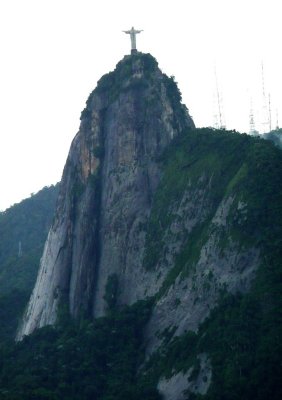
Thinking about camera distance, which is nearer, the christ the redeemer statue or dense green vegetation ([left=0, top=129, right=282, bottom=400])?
dense green vegetation ([left=0, top=129, right=282, bottom=400])

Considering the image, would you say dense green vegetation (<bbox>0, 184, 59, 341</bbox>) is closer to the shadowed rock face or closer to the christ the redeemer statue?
the shadowed rock face

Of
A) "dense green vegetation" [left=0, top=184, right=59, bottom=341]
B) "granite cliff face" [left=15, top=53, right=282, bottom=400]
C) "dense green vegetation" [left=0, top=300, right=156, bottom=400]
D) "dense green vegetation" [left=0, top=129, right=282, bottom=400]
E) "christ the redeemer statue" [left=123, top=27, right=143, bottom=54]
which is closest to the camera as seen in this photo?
"dense green vegetation" [left=0, top=129, right=282, bottom=400]

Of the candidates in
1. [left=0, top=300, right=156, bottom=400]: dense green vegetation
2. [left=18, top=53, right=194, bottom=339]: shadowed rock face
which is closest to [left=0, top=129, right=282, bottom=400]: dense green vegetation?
[left=0, top=300, right=156, bottom=400]: dense green vegetation

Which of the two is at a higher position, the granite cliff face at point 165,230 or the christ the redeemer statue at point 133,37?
the christ the redeemer statue at point 133,37

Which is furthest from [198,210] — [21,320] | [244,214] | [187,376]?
[21,320]

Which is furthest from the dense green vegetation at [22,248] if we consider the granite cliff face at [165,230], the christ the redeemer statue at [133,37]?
the christ the redeemer statue at [133,37]

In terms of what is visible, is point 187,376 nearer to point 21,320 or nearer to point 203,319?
point 203,319

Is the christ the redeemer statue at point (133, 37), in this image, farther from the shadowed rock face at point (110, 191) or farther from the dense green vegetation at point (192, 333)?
the dense green vegetation at point (192, 333)
